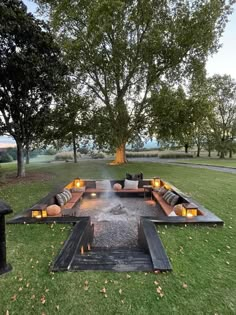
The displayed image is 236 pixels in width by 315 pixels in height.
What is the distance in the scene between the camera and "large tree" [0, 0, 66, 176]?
1015 cm

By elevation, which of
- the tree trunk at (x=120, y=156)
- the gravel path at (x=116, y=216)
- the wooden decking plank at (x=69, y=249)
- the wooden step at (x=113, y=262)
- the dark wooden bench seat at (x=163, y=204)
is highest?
the tree trunk at (x=120, y=156)

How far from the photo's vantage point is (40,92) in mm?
12383

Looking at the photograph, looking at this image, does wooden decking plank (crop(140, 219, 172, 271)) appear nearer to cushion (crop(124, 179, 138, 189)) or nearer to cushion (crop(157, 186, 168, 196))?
cushion (crop(157, 186, 168, 196))

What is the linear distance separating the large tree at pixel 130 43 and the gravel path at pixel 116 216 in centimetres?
774

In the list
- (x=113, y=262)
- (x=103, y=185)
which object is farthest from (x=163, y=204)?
(x=113, y=262)

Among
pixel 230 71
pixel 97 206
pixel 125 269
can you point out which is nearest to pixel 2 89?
pixel 97 206

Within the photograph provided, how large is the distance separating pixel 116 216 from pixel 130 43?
1275 centimetres

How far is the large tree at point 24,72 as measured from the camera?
10148mm

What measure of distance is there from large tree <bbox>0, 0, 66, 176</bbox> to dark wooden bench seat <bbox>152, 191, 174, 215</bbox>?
23.8 ft

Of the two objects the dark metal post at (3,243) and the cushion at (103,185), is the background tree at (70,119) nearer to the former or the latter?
the cushion at (103,185)

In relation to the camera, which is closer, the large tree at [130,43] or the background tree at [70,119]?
the large tree at [130,43]

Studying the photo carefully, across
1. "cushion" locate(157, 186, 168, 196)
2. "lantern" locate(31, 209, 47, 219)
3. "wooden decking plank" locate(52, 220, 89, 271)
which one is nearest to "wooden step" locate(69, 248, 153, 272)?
"wooden decking plank" locate(52, 220, 89, 271)

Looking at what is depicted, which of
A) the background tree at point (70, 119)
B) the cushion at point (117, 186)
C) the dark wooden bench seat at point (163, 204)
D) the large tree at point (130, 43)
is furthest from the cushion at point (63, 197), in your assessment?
the large tree at point (130, 43)

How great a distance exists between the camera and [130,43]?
51.7ft
